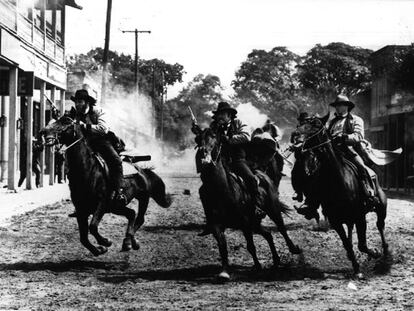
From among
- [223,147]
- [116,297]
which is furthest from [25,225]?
[116,297]

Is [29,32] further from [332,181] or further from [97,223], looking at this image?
[332,181]

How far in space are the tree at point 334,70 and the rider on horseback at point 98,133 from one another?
54351 mm

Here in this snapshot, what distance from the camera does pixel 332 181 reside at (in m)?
9.60

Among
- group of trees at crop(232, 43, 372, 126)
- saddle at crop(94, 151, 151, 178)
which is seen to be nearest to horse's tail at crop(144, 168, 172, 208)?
saddle at crop(94, 151, 151, 178)

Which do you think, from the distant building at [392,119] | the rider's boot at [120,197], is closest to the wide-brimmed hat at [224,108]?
the rider's boot at [120,197]

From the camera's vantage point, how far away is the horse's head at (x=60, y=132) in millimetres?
9789

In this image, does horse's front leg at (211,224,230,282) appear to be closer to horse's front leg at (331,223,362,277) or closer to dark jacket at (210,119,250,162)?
dark jacket at (210,119,250,162)

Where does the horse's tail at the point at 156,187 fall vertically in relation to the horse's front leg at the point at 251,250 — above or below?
above

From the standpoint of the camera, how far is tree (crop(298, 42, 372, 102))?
6391cm

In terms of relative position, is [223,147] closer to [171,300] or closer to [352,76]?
[171,300]

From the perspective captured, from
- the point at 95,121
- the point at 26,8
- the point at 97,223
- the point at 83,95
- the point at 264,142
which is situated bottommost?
the point at 97,223

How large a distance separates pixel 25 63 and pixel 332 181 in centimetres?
1619

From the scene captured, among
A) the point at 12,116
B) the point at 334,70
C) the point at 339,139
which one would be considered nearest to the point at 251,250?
the point at 339,139

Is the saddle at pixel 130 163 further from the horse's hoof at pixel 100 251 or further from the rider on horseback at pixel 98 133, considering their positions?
the horse's hoof at pixel 100 251
